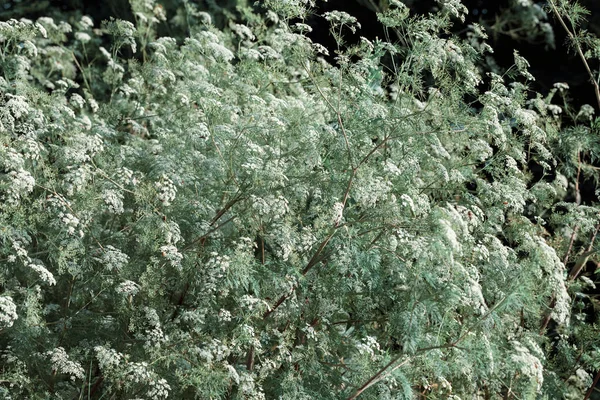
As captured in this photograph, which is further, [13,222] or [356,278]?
[356,278]

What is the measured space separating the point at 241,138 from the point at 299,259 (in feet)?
2.26

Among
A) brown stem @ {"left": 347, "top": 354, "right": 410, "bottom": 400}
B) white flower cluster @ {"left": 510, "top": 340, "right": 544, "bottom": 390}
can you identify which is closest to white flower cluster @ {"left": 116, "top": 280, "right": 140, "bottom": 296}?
brown stem @ {"left": 347, "top": 354, "right": 410, "bottom": 400}

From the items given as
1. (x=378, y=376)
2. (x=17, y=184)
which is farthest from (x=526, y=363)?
(x=17, y=184)

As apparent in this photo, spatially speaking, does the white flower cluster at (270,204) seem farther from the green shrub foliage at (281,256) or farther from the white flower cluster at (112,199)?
the white flower cluster at (112,199)

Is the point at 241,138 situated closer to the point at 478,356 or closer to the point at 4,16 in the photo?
the point at 478,356

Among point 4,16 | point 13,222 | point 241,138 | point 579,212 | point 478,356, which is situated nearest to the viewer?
point 478,356

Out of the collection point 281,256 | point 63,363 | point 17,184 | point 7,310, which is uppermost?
point 17,184

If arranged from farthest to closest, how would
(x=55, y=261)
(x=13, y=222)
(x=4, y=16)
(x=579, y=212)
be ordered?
(x=4, y=16) → (x=579, y=212) → (x=55, y=261) → (x=13, y=222)

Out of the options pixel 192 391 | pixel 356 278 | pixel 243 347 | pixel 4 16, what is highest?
→ pixel 356 278

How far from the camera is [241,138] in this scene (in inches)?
155

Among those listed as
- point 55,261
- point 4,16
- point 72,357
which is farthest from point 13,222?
point 4,16

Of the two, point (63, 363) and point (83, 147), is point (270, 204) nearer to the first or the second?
point (83, 147)

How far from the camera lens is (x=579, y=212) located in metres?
4.52

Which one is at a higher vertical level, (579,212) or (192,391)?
(579,212)
